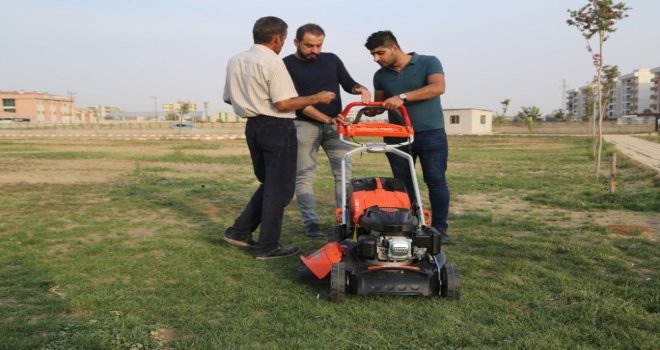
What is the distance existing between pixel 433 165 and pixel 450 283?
181 cm

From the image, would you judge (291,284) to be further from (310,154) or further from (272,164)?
(310,154)

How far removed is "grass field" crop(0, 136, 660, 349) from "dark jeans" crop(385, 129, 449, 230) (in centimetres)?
41

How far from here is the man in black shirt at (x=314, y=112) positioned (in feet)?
16.6

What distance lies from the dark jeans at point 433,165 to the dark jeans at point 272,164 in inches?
40.4

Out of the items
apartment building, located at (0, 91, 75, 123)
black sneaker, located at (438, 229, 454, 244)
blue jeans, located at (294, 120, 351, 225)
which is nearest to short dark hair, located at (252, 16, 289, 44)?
blue jeans, located at (294, 120, 351, 225)

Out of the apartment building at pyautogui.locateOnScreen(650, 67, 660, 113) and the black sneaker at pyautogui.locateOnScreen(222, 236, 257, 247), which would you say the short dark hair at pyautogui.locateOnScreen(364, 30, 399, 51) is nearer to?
the black sneaker at pyautogui.locateOnScreen(222, 236, 257, 247)

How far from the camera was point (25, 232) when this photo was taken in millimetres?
5633

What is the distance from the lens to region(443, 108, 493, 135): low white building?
2031 inches

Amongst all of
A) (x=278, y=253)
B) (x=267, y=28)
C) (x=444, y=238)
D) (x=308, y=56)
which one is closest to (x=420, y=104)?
(x=308, y=56)

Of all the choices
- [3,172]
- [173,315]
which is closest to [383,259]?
[173,315]

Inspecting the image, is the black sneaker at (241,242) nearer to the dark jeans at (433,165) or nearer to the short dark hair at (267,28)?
the dark jeans at (433,165)

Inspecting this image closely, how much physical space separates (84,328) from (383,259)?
71.4 inches

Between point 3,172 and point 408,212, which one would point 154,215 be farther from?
point 3,172

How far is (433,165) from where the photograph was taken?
496 cm
